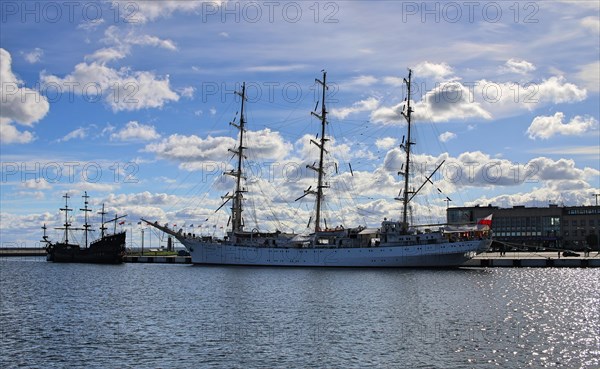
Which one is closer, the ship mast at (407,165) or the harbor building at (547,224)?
the ship mast at (407,165)

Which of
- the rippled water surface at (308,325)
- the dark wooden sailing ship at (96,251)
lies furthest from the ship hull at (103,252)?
the rippled water surface at (308,325)

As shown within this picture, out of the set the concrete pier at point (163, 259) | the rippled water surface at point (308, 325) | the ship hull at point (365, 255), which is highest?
the ship hull at point (365, 255)

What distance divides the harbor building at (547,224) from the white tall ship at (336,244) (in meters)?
88.4

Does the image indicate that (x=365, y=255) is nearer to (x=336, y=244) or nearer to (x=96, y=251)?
(x=336, y=244)

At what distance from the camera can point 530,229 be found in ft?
630

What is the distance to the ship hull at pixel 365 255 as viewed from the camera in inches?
3743

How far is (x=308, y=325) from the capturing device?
42156 millimetres

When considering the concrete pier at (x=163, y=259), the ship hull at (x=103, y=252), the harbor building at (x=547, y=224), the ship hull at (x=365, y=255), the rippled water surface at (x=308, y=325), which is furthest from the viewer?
the harbor building at (x=547, y=224)

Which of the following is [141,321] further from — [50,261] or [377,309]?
[50,261]

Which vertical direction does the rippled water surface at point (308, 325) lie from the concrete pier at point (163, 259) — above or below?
above

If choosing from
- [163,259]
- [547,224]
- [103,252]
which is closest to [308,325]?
[163,259]

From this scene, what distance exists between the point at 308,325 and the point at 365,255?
187ft

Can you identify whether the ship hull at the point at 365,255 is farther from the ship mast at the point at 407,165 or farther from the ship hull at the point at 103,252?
the ship hull at the point at 103,252

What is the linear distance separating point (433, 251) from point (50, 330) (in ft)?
213
